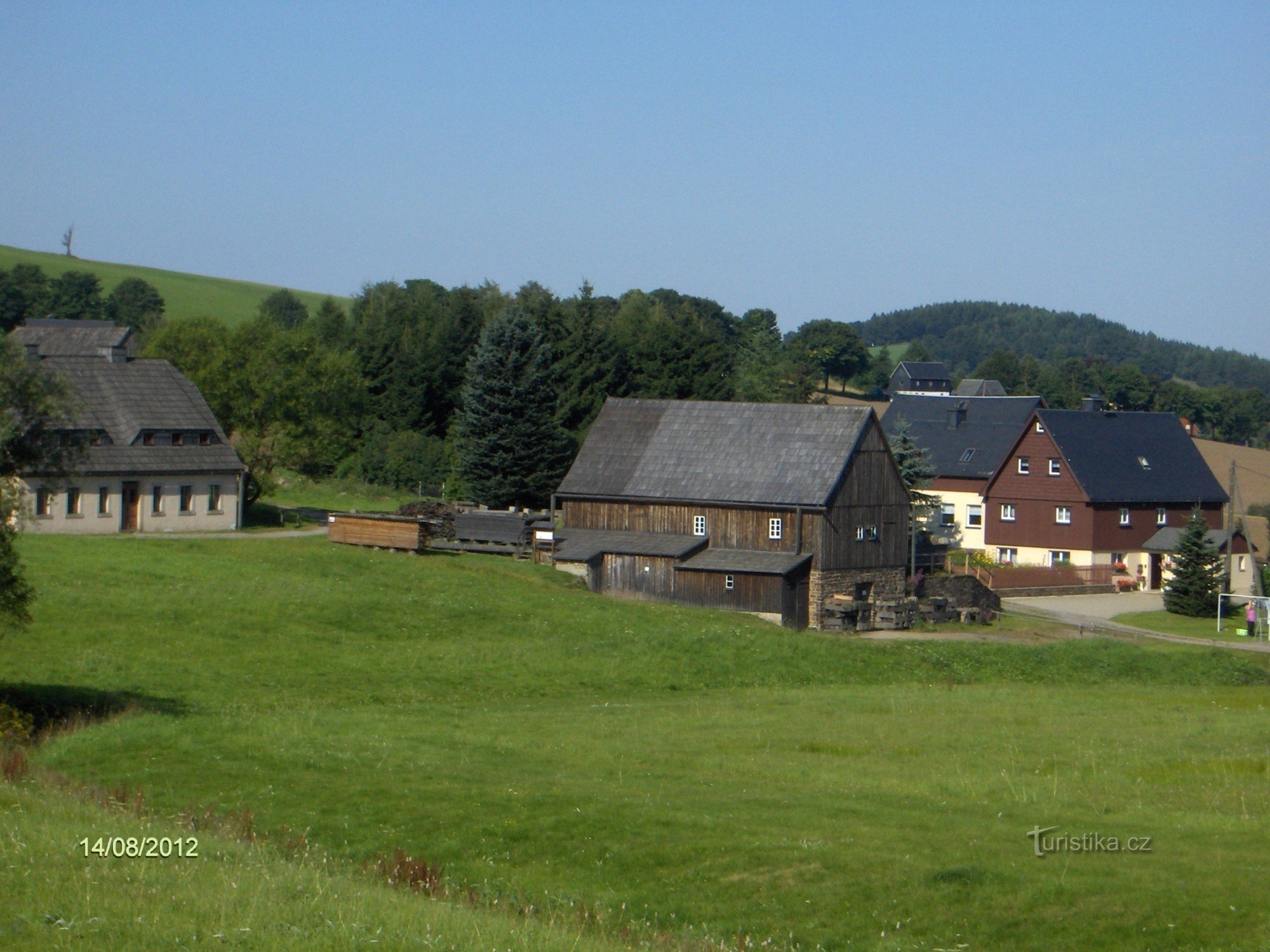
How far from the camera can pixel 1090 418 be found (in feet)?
247

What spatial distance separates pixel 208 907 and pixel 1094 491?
65.0m

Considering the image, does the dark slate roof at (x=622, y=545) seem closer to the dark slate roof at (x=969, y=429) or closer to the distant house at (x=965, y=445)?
the distant house at (x=965, y=445)

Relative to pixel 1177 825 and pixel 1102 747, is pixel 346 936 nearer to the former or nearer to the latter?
pixel 1177 825

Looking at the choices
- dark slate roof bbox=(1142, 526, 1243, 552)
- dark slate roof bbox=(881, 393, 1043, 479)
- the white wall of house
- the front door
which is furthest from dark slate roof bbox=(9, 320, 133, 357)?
dark slate roof bbox=(1142, 526, 1243, 552)

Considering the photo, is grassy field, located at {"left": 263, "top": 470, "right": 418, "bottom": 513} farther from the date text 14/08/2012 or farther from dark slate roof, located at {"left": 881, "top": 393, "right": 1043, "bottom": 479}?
the date text 14/08/2012

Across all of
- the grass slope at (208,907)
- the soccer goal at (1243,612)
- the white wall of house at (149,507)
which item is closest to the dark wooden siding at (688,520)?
the white wall of house at (149,507)

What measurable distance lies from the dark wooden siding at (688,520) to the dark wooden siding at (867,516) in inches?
55.2

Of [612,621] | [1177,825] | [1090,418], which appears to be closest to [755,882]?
[1177,825]

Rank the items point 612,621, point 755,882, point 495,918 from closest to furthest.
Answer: point 495,918 < point 755,882 < point 612,621

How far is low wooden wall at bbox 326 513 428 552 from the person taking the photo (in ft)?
175

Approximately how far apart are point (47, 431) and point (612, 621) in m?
20.8

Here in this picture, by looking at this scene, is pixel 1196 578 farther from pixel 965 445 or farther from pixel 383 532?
pixel 383 532

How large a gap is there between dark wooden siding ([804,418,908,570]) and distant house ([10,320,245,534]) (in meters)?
26.2

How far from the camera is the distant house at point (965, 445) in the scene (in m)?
76.6
